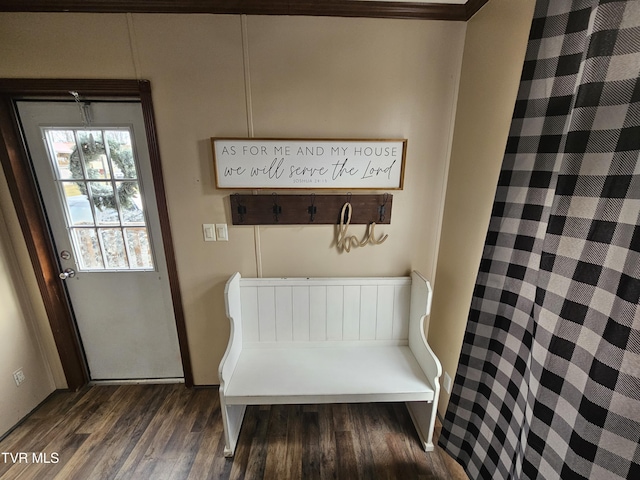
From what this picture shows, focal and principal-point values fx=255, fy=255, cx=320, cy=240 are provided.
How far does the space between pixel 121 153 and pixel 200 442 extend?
5.75 ft

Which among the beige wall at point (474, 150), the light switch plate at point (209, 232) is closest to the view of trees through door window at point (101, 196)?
the light switch plate at point (209, 232)

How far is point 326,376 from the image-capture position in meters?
1.41

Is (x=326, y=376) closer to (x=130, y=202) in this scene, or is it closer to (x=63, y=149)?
(x=130, y=202)

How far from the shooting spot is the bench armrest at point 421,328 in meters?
1.33

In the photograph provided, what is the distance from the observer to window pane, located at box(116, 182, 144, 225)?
1.56 metres

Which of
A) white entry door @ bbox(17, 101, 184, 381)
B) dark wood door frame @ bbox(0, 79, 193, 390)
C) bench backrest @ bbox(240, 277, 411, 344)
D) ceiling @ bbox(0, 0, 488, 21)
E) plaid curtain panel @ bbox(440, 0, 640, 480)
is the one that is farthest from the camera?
bench backrest @ bbox(240, 277, 411, 344)

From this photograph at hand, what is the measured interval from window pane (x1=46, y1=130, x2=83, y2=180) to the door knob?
0.59 metres

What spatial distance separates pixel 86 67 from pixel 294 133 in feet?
3.65

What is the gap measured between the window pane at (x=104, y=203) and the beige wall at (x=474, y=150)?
204 cm

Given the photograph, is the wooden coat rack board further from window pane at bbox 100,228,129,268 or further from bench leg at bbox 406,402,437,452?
bench leg at bbox 406,402,437,452

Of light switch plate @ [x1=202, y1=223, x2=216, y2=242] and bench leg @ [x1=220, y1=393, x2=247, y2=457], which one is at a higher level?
light switch plate @ [x1=202, y1=223, x2=216, y2=242]

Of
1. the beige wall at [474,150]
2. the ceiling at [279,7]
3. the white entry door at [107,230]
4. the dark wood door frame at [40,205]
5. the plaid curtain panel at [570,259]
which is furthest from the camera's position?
the white entry door at [107,230]

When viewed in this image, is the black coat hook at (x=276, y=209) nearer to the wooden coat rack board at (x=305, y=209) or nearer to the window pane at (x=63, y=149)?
the wooden coat rack board at (x=305, y=209)

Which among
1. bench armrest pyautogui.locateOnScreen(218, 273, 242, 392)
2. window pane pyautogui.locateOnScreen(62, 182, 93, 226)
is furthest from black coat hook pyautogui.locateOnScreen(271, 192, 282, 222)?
window pane pyautogui.locateOnScreen(62, 182, 93, 226)
